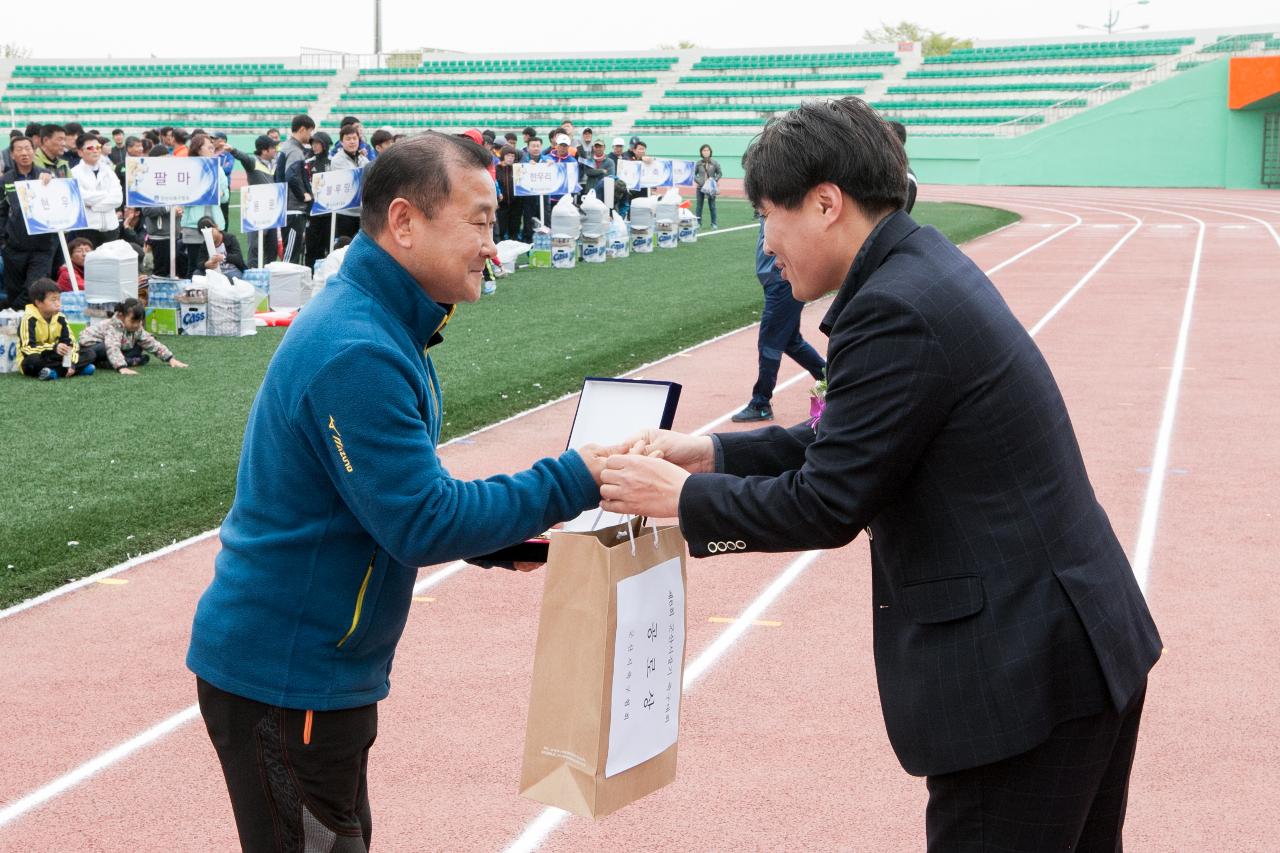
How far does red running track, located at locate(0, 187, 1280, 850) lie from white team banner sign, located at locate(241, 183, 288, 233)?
6585 mm

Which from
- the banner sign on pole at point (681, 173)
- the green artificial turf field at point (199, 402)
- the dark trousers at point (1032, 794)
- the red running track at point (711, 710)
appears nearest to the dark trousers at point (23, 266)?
the green artificial turf field at point (199, 402)

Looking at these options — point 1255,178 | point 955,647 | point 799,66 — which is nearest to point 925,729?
point 955,647

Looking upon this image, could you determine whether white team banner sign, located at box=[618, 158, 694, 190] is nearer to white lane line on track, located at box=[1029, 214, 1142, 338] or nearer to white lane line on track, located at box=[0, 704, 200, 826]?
white lane line on track, located at box=[1029, 214, 1142, 338]

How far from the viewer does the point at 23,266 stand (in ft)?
44.5

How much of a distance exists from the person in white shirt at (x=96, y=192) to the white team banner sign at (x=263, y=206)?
1.29m

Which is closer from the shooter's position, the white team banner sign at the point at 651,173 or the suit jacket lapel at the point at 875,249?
the suit jacket lapel at the point at 875,249

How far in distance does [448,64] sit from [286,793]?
220 feet

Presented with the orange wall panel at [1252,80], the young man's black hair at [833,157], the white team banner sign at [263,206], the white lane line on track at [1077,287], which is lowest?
the white lane line on track at [1077,287]

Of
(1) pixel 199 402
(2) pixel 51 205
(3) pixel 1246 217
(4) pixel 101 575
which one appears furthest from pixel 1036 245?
(4) pixel 101 575

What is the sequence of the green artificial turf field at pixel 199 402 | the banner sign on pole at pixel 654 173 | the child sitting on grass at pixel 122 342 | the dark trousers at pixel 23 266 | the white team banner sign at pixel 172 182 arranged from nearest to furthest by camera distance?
1. the green artificial turf field at pixel 199 402
2. the child sitting on grass at pixel 122 342
3. the dark trousers at pixel 23 266
4. the white team banner sign at pixel 172 182
5. the banner sign on pole at pixel 654 173

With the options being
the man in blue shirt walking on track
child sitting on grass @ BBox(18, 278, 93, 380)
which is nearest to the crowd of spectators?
child sitting on grass @ BBox(18, 278, 93, 380)

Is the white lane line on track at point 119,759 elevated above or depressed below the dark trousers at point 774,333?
below

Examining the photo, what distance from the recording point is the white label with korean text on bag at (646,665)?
8.21ft

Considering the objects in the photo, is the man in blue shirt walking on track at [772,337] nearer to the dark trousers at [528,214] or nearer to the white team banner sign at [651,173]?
the dark trousers at [528,214]
